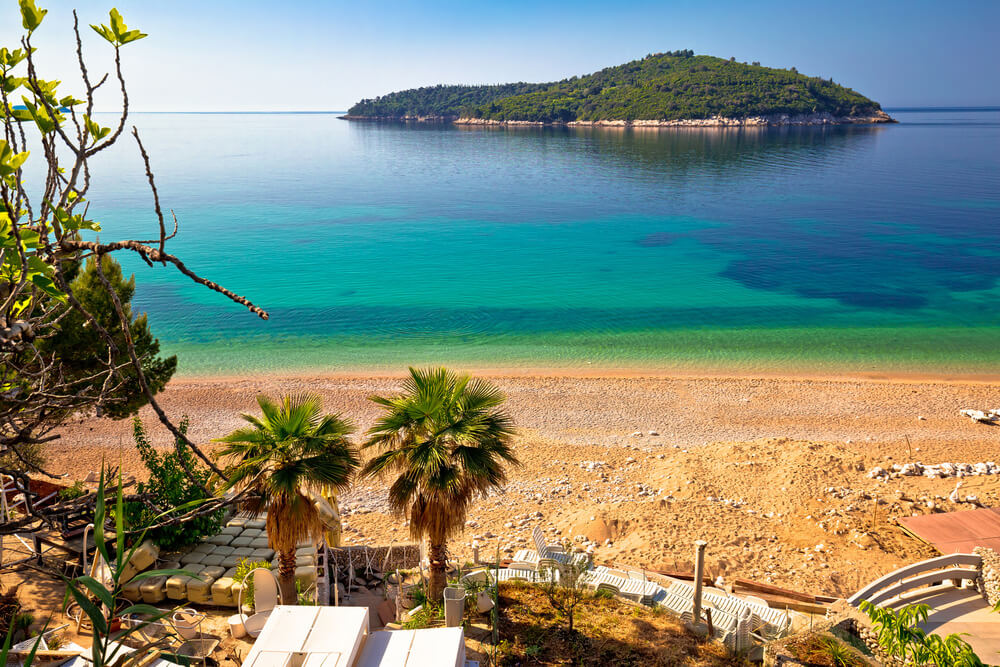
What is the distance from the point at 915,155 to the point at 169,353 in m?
137

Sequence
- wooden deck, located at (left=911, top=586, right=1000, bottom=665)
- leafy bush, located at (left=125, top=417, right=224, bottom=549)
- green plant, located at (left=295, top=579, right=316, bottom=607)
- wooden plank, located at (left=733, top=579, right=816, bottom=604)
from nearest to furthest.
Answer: wooden deck, located at (left=911, top=586, right=1000, bottom=665) < green plant, located at (left=295, top=579, right=316, bottom=607) < leafy bush, located at (left=125, top=417, right=224, bottom=549) < wooden plank, located at (left=733, top=579, right=816, bottom=604)

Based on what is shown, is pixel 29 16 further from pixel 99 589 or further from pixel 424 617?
pixel 424 617

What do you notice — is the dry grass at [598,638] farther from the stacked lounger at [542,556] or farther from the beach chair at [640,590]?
the stacked lounger at [542,556]

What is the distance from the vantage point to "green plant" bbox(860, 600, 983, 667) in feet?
24.7

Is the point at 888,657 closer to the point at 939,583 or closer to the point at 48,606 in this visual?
the point at 939,583

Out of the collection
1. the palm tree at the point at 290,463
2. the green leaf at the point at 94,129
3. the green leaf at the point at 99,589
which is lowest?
the palm tree at the point at 290,463

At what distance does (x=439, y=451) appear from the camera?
403 inches

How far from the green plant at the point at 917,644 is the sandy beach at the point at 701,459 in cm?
613

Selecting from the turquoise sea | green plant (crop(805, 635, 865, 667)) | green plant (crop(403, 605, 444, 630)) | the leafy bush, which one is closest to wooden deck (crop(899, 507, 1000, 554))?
green plant (crop(805, 635, 865, 667))

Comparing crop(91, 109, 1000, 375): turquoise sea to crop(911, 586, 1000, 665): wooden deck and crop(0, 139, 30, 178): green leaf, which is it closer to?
crop(911, 586, 1000, 665): wooden deck

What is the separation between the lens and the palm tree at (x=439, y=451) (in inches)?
400

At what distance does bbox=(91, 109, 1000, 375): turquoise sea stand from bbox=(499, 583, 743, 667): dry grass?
20.7 metres

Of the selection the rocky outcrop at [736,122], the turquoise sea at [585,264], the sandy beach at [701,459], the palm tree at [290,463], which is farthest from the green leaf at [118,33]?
the rocky outcrop at [736,122]

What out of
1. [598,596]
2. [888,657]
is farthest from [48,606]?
[888,657]
